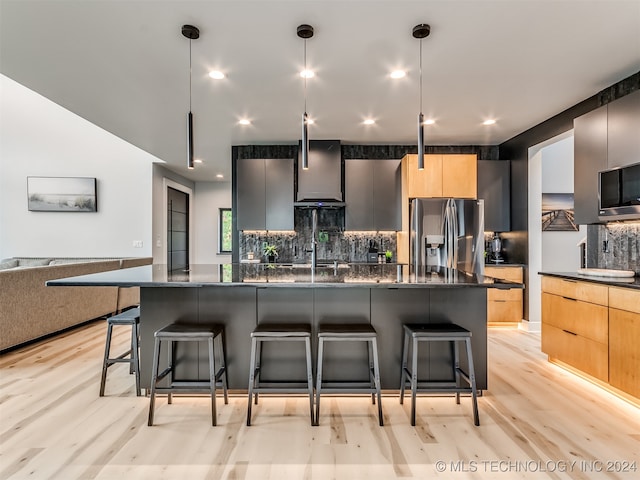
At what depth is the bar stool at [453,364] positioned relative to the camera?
89.3 inches

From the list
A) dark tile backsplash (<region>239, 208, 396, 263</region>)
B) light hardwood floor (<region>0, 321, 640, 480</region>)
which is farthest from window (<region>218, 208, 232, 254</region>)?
light hardwood floor (<region>0, 321, 640, 480</region>)

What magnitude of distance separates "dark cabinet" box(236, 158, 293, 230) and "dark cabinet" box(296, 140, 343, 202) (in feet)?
0.71

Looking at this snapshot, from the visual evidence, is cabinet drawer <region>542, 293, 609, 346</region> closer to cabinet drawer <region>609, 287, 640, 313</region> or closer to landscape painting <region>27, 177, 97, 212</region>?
cabinet drawer <region>609, 287, 640, 313</region>

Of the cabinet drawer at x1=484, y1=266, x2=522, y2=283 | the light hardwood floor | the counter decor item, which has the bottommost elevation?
the light hardwood floor

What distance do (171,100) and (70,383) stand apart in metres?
2.76

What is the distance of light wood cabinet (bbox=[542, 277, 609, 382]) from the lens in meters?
2.75

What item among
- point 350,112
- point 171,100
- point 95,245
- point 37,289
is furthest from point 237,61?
point 95,245

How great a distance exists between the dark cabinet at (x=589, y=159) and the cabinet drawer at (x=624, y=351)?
1.03 meters

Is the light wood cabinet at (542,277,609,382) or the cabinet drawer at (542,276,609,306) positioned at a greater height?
the cabinet drawer at (542,276,609,306)

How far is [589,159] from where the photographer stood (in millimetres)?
3273

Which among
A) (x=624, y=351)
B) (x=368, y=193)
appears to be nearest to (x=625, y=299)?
(x=624, y=351)

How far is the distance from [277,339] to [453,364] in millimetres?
1332

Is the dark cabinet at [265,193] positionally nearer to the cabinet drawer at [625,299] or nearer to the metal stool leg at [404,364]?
the metal stool leg at [404,364]

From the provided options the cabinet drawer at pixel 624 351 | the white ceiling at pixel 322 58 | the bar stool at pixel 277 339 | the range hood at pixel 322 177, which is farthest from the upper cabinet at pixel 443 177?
the bar stool at pixel 277 339
